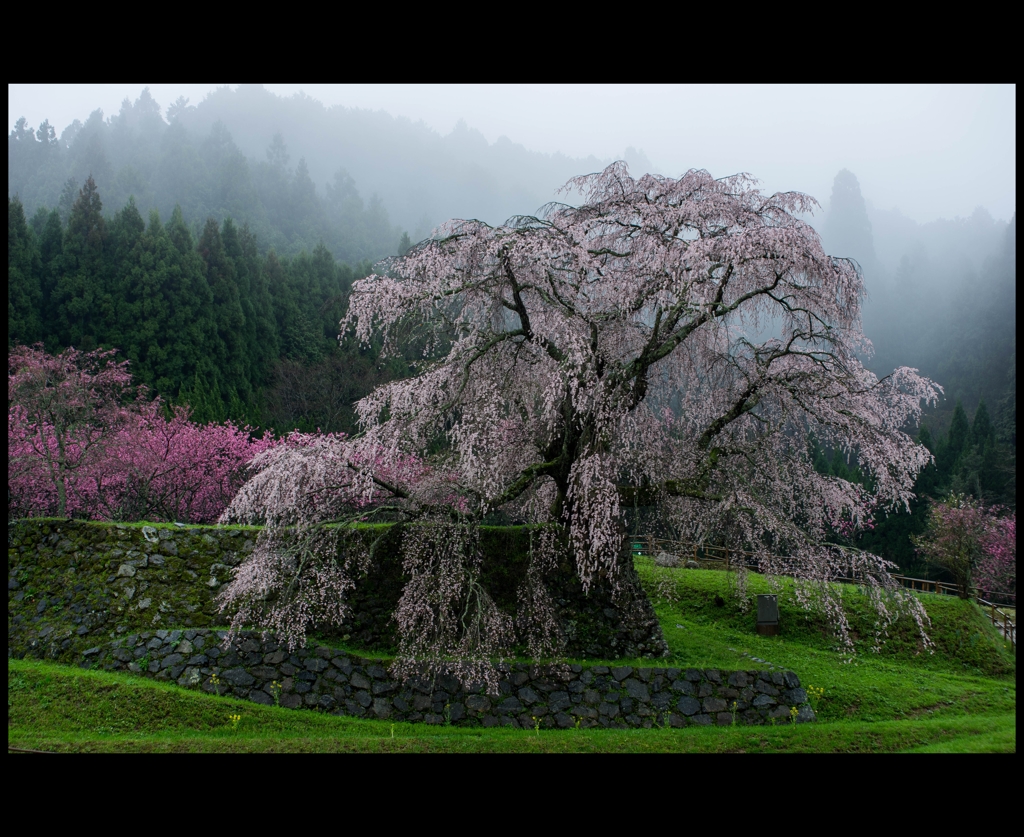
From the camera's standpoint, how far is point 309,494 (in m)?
6.44

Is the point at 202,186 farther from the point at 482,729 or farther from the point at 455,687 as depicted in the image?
the point at 482,729

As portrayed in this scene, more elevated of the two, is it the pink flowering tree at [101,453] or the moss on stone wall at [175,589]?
the pink flowering tree at [101,453]

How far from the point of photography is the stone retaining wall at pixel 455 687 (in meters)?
6.44

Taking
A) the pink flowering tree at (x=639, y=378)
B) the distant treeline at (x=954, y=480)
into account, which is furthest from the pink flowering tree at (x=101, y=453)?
the distant treeline at (x=954, y=480)

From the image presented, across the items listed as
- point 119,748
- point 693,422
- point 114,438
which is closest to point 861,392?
point 693,422

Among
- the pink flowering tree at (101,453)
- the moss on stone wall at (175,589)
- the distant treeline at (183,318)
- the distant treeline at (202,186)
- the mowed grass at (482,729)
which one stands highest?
the distant treeline at (202,186)

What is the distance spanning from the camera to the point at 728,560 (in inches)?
334

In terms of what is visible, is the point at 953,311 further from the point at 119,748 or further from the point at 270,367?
the point at 119,748

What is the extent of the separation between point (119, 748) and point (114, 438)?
7457 millimetres

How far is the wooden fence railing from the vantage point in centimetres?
764

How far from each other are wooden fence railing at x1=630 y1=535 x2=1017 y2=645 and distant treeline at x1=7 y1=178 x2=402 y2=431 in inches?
419

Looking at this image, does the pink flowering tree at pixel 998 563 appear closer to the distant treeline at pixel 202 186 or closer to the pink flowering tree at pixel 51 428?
the pink flowering tree at pixel 51 428

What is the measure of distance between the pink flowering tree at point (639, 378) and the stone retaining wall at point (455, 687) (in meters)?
0.87

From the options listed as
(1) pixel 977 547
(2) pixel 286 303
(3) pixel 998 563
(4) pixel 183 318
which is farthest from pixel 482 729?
(2) pixel 286 303
